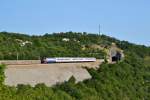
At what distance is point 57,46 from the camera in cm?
10431

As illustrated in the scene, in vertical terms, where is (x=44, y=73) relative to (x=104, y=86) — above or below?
above

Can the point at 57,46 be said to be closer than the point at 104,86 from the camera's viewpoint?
No

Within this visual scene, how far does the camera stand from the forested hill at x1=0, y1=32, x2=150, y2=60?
84450mm

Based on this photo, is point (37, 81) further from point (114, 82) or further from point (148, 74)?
point (148, 74)

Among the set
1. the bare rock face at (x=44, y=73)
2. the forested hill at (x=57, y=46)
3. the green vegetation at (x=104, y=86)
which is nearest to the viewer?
the green vegetation at (x=104, y=86)

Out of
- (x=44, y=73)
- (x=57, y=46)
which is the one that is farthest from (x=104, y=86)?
(x=57, y=46)

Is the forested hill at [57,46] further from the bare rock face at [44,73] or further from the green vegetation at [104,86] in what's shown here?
the bare rock face at [44,73]

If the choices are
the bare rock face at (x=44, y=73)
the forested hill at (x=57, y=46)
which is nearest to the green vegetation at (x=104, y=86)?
the forested hill at (x=57, y=46)

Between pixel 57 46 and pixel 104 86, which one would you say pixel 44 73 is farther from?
pixel 57 46

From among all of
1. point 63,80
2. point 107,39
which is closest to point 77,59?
point 63,80

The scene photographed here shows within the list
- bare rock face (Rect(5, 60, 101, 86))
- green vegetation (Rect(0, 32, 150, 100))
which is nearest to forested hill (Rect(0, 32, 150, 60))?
green vegetation (Rect(0, 32, 150, 100))

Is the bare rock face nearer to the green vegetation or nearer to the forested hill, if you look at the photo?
the green vegetation

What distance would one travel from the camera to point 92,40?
126938 mm

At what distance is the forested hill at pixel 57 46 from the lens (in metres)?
84.4
